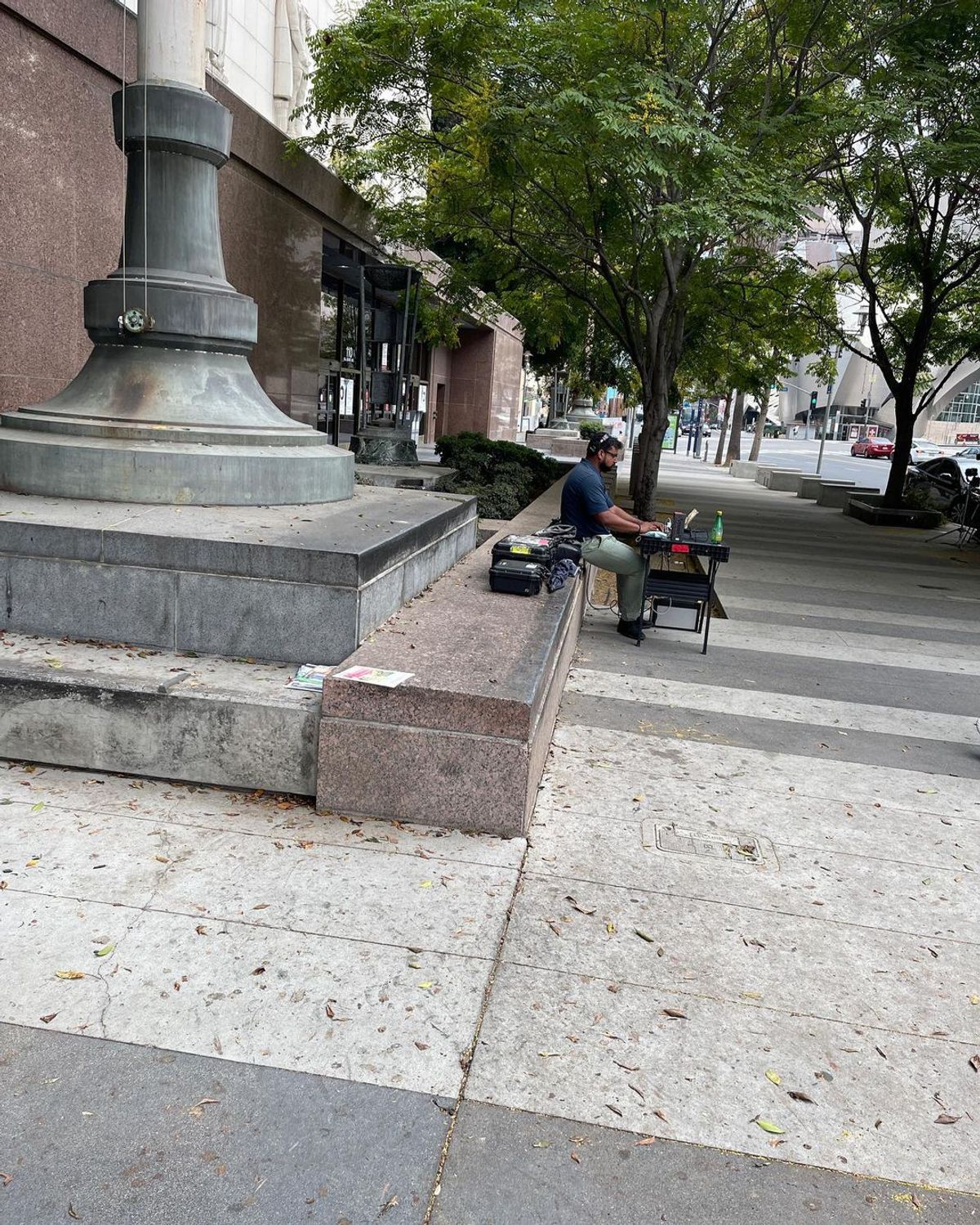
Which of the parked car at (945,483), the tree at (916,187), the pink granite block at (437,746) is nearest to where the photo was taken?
the pink granite block at (437,746)

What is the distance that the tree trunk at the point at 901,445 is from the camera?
21.1 meters

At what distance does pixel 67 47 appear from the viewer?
9.51 meters

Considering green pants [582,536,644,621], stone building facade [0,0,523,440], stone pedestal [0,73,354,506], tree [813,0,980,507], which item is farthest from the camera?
tree [813,0,980,507]

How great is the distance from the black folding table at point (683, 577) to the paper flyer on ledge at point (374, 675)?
3.64 meters

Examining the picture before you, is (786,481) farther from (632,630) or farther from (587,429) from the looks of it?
(632,630)

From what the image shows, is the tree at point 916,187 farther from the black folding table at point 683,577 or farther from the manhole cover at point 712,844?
the manhole cover at point 712,844

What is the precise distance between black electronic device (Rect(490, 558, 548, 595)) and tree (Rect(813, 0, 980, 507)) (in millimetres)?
7487

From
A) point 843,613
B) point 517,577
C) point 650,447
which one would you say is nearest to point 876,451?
point 650,447

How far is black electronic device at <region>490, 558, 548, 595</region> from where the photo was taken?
21.4ft

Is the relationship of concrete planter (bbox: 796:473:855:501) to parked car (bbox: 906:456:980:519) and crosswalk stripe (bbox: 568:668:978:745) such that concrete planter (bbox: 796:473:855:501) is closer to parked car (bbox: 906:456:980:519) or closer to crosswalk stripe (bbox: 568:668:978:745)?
parked car (bbox: 906:456:980:519)

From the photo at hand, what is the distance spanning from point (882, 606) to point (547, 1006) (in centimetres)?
907

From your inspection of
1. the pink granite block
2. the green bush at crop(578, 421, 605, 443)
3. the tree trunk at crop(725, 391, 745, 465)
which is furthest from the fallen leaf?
the tree trunk at crop(725, 391, 745, 465)

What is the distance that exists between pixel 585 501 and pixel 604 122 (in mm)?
4515

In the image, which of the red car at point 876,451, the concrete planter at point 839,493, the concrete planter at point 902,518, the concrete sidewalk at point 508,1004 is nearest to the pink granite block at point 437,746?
the concrete sidewalk at point 508,1004
